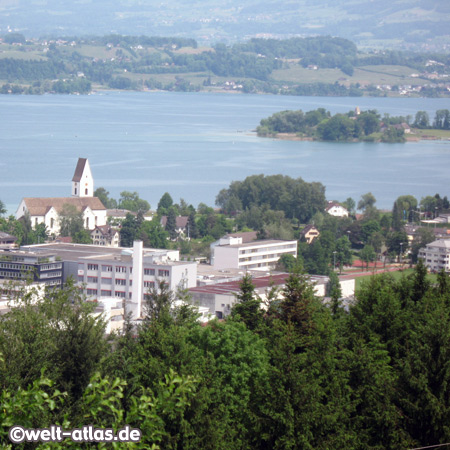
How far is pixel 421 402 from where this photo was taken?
11.1 ft

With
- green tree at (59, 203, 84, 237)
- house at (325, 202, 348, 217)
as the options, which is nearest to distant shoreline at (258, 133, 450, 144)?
house at (325, 202, 348, 217)

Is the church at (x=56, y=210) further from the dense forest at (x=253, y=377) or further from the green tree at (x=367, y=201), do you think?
the dense forest at (x=253, y=377)

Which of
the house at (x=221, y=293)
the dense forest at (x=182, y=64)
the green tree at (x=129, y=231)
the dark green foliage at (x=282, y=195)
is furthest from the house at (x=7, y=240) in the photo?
the dense forest at (x=182, y=64)

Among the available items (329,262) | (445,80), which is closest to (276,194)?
(329,262)

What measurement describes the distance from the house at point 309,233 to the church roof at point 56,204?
2.83 metres

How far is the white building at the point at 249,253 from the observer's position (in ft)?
36.0

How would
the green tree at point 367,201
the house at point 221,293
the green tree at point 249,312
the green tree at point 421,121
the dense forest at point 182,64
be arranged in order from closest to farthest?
the green tree at point 249,312 < the house at point 221,293 < the green tree at point 367,201 < the green tree at point 421,121 < the dense forest at point 182,64

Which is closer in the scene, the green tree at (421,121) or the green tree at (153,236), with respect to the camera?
the green tree at (153,236)

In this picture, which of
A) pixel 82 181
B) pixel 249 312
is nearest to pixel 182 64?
pixel 82 181

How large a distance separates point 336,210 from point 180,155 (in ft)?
33.3

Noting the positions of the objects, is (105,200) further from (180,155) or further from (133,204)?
(180,155)

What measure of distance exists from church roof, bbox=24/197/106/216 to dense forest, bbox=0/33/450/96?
36.6m

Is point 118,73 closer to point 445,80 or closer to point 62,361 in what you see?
point 445,80

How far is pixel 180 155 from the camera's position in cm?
2545
